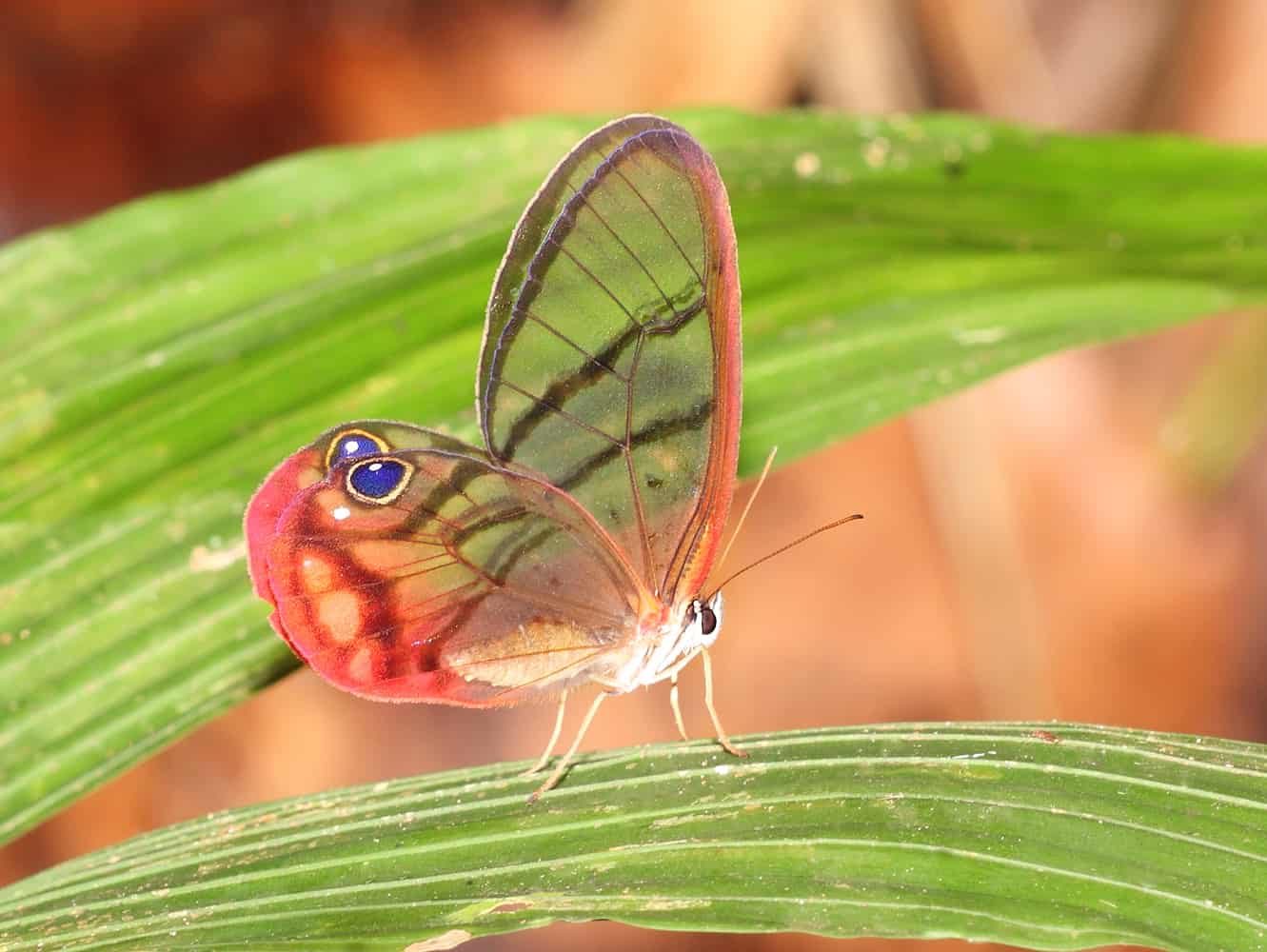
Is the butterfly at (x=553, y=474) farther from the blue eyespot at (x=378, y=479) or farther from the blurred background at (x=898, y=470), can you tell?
the blurred background at (x=898, y=470)

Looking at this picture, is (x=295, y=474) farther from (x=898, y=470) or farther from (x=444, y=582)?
(x=898, y=470)

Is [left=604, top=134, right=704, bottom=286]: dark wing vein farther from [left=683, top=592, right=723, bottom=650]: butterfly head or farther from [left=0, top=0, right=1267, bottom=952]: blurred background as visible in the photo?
[left=0, top=0, right=1267, bottom=952]: blurred background

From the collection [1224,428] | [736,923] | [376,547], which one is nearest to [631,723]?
[1224,428]

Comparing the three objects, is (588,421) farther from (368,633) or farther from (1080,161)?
(1080,161)

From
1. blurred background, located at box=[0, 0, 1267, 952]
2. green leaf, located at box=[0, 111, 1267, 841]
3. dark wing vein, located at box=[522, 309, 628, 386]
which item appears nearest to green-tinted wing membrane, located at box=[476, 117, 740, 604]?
dark wing vein, located at box=[522, 309, 628, 386]

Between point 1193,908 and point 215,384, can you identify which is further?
point 215,384
